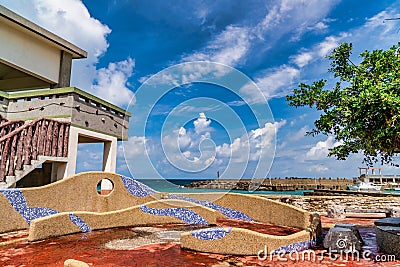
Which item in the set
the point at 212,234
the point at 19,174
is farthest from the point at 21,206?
the point at 212,234

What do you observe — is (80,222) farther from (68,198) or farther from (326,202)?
(326,202)

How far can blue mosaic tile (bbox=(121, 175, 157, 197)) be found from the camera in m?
10.7

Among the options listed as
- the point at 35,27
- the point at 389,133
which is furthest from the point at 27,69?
the point at 389,133

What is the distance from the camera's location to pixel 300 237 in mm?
6637

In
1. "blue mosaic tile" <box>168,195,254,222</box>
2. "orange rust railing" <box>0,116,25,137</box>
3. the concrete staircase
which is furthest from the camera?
"blue mosaic tile" <box>168,195,254,222</box>

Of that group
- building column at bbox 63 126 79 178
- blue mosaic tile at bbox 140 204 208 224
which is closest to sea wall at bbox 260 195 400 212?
blue mosaic tile at bbox 140 204 208 224

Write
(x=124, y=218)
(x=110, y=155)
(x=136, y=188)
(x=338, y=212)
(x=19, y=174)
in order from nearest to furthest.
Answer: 1. (x=19, y=174)
2. (x=124, y=218)
3. (x=136, y=188)
4. (x=338, y=212)
5. (x=110, y=155)

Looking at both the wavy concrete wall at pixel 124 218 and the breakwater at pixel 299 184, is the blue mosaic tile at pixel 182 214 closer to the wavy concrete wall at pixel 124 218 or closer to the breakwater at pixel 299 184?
the wavy concrete wall at pixel 124 218

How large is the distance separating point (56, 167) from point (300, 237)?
8.40 m

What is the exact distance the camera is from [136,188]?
36.0 feet

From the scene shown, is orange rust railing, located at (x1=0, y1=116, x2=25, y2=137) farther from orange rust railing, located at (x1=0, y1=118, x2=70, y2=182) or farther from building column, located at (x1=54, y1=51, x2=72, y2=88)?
building column, located at (x1=54, y1=51, x2=72, y2=88)

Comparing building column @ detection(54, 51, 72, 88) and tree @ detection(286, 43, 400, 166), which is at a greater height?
building column @ detection(54, 51, 72, 88)

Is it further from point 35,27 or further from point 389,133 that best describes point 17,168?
point 389,133

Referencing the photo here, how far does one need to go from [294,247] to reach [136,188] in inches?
242
